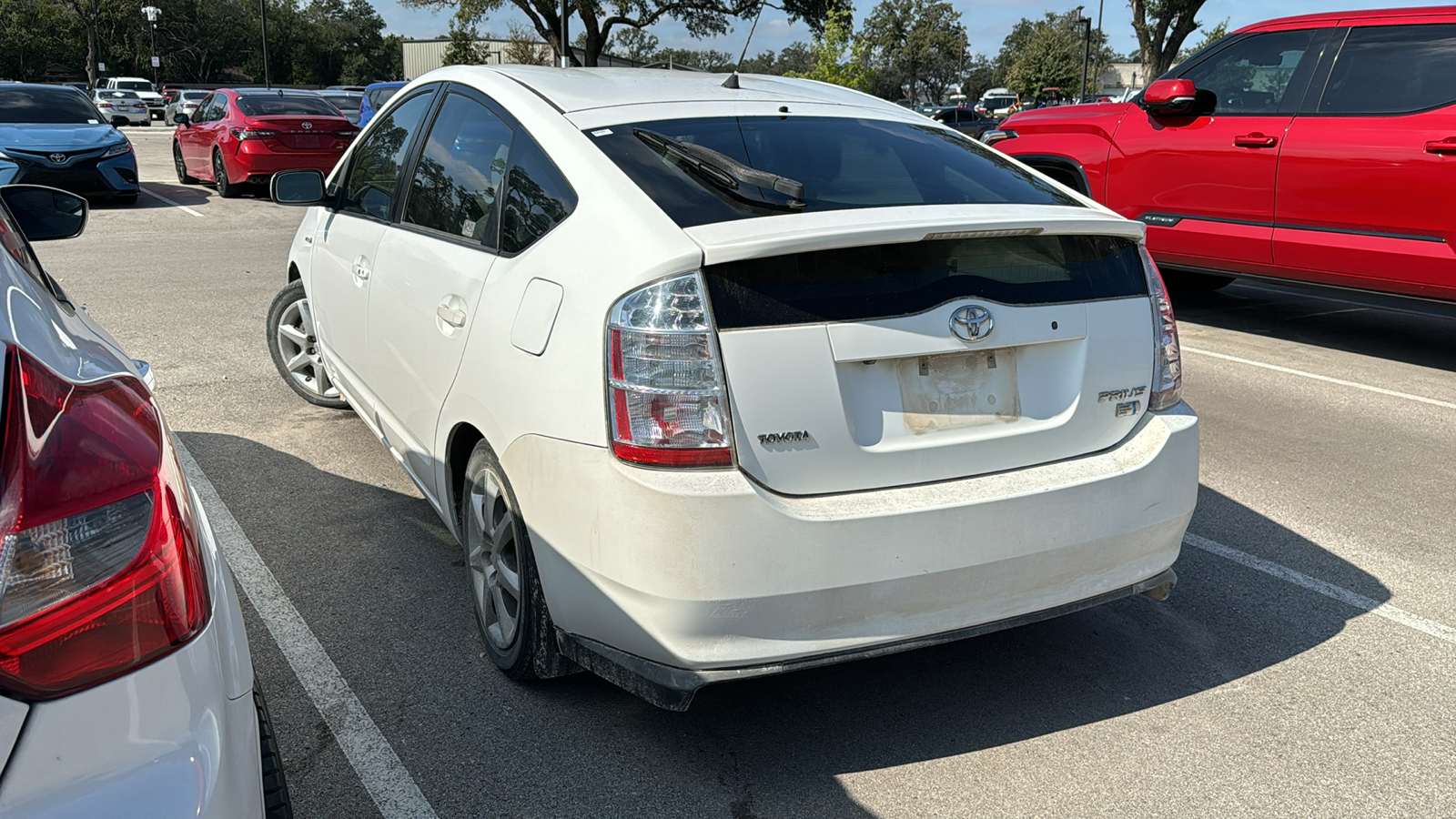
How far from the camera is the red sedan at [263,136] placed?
16.2 meters

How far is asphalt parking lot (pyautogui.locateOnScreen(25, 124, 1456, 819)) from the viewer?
2773 millimetres

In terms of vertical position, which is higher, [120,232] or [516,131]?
[516,131]

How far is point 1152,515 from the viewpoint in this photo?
2980mm

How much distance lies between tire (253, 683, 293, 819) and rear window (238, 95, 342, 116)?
1622cm

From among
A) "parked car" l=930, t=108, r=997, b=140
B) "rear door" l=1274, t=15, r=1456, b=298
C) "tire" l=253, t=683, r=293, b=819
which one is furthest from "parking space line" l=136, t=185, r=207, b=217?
"parked car" l=930, t=108, r=997, b=140

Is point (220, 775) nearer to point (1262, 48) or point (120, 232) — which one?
point (1262, 48)

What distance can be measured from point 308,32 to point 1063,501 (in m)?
89.6

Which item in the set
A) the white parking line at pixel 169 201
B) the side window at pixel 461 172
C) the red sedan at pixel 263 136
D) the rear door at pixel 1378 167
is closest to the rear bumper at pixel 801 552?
the side window at pixel 461 172

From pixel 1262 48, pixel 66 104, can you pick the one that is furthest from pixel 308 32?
pixel 1262 48

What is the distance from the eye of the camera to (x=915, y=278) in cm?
272

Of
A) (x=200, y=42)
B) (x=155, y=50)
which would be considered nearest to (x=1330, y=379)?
(x=155, y=50)

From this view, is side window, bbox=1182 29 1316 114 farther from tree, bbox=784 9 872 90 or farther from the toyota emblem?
tree, bbox=784 9 872 90

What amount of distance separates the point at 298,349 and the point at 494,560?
10.3 ft

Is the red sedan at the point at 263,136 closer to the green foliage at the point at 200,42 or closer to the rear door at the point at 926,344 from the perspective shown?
the rear door at the point at 926,344
